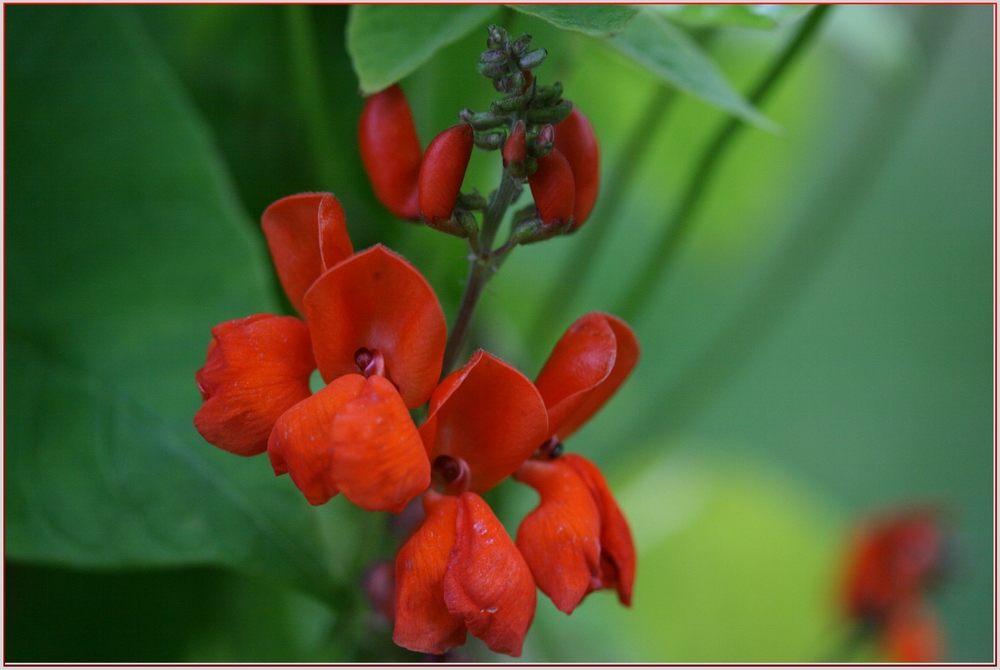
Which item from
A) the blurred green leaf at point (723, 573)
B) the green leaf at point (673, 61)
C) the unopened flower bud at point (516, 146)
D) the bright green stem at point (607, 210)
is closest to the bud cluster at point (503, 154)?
the unopened flower bud at point (516, 146)

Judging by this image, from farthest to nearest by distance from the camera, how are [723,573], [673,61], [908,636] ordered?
[723,573] → [908,636] → [673,61]

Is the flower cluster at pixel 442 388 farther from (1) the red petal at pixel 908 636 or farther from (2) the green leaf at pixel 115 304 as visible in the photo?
(1) the red petal at pixel 908 636

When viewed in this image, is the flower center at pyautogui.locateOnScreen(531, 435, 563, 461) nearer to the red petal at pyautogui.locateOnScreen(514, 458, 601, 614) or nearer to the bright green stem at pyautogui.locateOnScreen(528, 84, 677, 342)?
the red petal at pyautogui.locateOnScreen(514, 458, 601, 614)

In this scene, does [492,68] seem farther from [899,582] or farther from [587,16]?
[899,582]

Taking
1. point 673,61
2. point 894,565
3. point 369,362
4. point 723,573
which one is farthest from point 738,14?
point 723,573

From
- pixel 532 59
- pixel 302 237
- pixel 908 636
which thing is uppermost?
pixel 532 59

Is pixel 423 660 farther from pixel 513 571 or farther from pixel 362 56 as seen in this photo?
pixel 362 56

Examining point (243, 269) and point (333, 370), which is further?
point (243, 269)
